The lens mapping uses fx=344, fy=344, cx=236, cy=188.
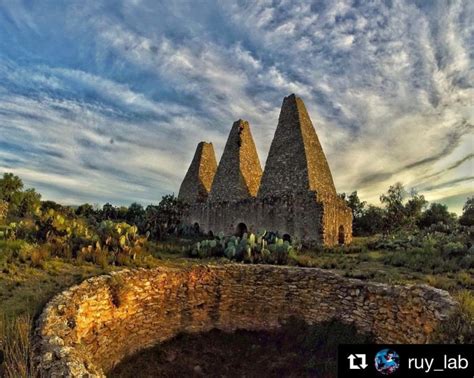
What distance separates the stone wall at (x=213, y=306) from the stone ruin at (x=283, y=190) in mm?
7536

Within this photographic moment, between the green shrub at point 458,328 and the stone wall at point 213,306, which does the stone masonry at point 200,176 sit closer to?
the stone wall at point 213,306

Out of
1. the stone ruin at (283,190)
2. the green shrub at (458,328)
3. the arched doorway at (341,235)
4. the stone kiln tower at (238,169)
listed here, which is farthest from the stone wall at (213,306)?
the stone kiln tower at (238,169)

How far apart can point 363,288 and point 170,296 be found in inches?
184

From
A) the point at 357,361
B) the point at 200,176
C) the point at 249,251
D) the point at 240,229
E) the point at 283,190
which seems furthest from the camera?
the point at 200,176

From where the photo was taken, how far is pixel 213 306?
918 cm

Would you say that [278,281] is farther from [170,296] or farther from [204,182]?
[204,182]

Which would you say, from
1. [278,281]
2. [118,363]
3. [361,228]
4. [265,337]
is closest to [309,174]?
[278,281]

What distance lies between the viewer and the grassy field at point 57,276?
15.0 feet

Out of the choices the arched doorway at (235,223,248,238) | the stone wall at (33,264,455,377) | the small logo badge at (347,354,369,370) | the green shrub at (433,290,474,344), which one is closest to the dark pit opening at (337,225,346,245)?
the arched doorway at (235,223,248,238)

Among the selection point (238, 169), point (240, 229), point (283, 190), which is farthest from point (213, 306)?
point (238, 169)

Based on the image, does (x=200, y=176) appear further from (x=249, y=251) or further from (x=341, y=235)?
(x=249, y=251)

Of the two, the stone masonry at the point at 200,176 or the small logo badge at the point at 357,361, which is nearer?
the small logo badge at the point at 357,361

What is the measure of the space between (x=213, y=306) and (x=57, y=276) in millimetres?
4034

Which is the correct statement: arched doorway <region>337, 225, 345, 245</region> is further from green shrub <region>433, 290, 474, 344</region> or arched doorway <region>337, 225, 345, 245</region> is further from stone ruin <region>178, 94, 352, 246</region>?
green shrub <region>433, 290, 474, 344</region>
